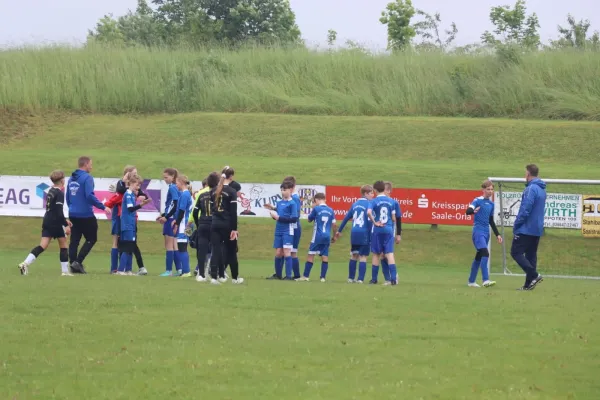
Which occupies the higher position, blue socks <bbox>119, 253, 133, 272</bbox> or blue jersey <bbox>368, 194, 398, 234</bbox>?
blue jersey <bbox>368, 194, 398, 234</bbox>

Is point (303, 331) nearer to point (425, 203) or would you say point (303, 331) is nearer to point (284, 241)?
point (284, 241)

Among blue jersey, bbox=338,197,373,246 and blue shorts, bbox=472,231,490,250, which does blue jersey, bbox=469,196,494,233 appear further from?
blue jersey, bbox=338,197,373,246

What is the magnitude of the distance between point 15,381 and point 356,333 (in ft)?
12.9

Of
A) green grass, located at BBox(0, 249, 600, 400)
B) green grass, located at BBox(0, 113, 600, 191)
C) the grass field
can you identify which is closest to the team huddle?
the grass field

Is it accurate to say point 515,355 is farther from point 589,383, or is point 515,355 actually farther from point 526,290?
point 526,290

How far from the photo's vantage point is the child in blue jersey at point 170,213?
18625 millimetres

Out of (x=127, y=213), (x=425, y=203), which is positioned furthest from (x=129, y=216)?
(x=425, y=203)

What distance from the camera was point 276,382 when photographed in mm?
8414

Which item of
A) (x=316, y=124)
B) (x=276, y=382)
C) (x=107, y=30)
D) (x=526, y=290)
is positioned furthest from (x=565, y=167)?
(x=107, y=30)

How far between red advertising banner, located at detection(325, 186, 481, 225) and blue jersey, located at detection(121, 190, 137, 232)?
10.2m

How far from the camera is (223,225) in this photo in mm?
16000

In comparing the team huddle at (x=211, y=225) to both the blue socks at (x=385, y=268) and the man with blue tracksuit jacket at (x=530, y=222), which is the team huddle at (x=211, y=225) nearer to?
the blue socks at (x=385, y=268)

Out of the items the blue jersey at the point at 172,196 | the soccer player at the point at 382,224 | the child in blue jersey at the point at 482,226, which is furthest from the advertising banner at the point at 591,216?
the blue jersey at the point at 172,196

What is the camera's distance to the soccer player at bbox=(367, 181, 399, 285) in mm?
17594
